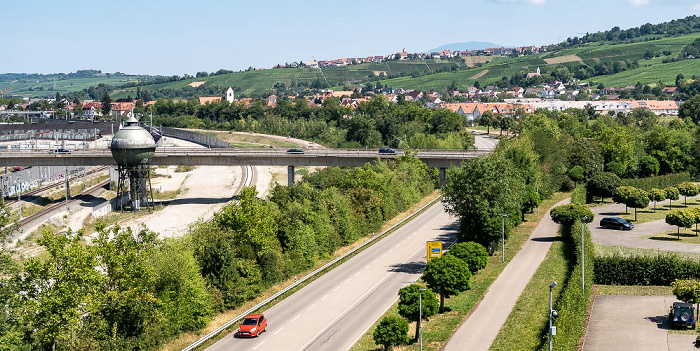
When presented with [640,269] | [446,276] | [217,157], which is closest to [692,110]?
[217,157]

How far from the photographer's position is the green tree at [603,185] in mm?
91625

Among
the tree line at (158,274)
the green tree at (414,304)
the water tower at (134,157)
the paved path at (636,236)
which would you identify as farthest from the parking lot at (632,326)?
the water tower at (134,157)

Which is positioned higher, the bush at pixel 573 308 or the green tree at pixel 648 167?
the green tree at pixel 648 167

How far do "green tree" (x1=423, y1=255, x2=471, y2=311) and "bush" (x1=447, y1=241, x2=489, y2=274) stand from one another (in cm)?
611

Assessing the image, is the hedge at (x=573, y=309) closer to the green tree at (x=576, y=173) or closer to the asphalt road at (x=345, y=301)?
the asphalt road at (x=345, y=301)

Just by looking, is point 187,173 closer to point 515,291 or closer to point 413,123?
point 413,123

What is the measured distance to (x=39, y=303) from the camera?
123 ft

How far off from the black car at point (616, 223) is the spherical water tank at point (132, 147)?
218 feet

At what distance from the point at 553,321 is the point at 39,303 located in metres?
28.6

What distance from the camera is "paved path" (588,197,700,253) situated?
2689 inches

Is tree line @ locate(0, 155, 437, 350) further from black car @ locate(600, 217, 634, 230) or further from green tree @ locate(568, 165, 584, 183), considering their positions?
green tree @ locate(568, 165, 584, 183)

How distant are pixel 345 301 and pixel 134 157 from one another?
64910 millimetres

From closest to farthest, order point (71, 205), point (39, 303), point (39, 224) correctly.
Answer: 1. point (39, 303)
2. point (39, 224)
3. point (71, 205)

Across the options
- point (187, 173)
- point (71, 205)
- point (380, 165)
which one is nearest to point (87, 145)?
point (187, 173)
